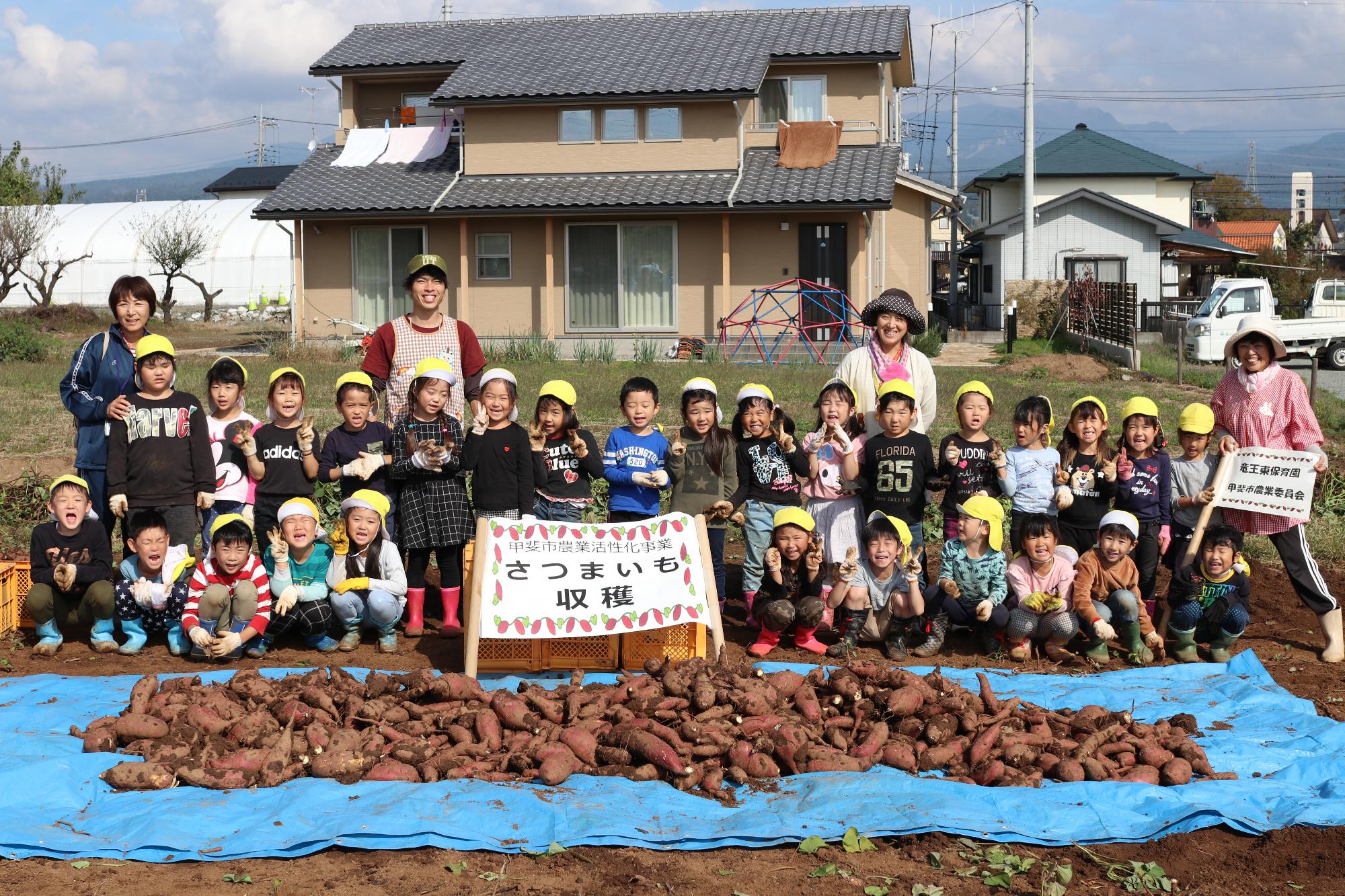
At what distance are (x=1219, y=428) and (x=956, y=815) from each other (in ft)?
12.0

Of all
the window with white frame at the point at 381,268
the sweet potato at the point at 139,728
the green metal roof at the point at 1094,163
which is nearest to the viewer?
the sweet potato at the point at 139,728

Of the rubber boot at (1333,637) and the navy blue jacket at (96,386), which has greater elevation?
the navy blue jacket at (96,386)

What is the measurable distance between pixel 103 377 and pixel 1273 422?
20.9 feet

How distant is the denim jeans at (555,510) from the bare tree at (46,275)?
3234 cm

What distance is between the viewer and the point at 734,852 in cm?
398

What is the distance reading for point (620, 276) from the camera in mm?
22406

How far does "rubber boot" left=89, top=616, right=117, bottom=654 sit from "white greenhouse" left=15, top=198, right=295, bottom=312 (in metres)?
A: 35.1

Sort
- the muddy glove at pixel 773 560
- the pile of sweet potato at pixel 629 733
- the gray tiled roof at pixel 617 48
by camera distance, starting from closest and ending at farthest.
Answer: the pile of sweet potato at pixel 629 733, the muddy glove at pixel 773 560, the gray tiled roof at pixel 617 48

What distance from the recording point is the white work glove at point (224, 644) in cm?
601

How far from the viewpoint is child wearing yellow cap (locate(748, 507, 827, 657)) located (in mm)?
6418

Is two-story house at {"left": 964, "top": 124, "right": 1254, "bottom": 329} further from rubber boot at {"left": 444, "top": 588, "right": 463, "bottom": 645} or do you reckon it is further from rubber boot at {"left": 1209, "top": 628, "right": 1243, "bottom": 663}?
rubber boot at {"left": 444, "top": 588, "right": 463, "bottom": 645}

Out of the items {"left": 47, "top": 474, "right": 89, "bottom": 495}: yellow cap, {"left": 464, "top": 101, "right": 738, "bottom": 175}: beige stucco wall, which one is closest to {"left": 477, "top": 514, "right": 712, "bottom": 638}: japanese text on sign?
{"left": 47, "top": 474, "right": 89, "bottom": 495}: yellow cap

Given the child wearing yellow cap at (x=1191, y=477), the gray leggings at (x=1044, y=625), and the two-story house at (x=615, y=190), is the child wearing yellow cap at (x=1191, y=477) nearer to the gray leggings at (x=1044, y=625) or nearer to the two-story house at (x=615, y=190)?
the gray leggings at (x=1044, y=625)

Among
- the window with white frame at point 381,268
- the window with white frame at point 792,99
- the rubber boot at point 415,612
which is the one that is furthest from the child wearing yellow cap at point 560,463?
the window with white frame at point 792,99
